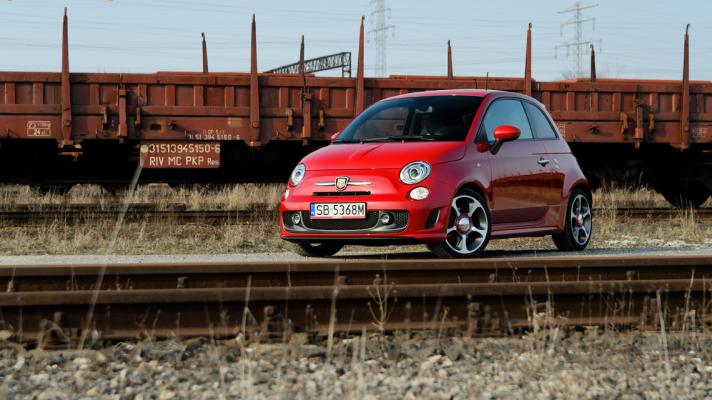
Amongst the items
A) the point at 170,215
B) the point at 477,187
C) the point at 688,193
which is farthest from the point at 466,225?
the point at 688,193

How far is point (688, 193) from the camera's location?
59.0 feet

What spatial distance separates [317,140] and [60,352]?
11.3 meters

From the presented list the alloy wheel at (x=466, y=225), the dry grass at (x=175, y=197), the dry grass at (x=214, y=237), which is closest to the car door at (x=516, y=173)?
the alloy wheel at (x=466, y=225)

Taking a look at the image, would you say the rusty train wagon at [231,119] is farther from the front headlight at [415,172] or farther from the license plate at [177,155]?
the front headlight at [415,172]

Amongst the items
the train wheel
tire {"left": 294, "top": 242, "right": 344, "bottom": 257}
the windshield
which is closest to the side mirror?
the windshield

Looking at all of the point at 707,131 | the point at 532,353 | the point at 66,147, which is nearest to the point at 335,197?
the point at 532,353

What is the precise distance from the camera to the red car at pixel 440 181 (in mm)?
7840

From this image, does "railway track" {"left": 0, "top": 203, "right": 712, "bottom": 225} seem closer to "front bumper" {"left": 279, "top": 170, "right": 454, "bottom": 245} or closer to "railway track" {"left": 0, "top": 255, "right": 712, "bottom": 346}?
"front bumper" {"left": 279, "top": 170, "right": 454, "bottom": 245}

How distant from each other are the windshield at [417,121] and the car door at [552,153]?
35.1 inches

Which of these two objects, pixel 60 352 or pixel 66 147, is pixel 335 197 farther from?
pixel 66 147

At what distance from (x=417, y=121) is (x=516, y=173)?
99cm

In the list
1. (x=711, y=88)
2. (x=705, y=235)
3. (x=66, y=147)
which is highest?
(x=711, y=88)

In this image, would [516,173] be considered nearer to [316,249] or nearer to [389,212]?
[389,212]

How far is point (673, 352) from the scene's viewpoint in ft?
14.9
